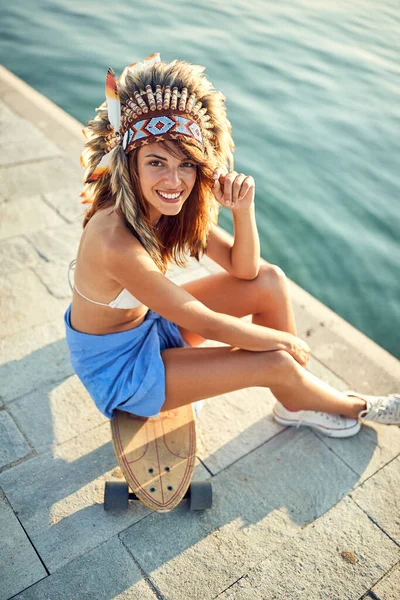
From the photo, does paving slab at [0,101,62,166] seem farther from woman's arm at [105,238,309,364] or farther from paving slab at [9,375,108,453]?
woman's arm at [105,238,309,364]

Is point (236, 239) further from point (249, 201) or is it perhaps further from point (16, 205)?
point (16, 205)

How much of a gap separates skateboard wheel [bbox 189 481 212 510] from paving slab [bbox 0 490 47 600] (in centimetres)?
74

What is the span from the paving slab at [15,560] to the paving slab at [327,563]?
856mm

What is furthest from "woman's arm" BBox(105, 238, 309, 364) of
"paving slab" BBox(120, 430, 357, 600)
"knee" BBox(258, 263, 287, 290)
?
"paving slab" BBox(120, 430, 357, 600)

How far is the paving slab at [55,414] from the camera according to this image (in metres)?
2.86

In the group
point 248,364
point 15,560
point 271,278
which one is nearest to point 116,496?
point 15,560

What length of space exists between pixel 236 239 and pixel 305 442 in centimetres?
124

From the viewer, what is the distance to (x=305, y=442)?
3002 millimetres

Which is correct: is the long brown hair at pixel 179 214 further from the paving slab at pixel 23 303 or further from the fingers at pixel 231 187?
the paving slab at pixel 23 303

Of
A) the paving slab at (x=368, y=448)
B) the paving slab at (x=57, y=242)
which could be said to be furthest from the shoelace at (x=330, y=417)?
the paving slab at (x=57, y=242)

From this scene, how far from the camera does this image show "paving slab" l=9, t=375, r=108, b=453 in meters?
2.86

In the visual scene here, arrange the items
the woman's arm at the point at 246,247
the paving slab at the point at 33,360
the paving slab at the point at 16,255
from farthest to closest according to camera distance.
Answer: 1. the paving slab at the point at 16,255
2. the paving slab at the point at 33,360
3. the woman's arm at the point at 246,247

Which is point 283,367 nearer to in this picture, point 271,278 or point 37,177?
point 271,278

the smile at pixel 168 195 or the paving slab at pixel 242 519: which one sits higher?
the smile at pixel 168 195
